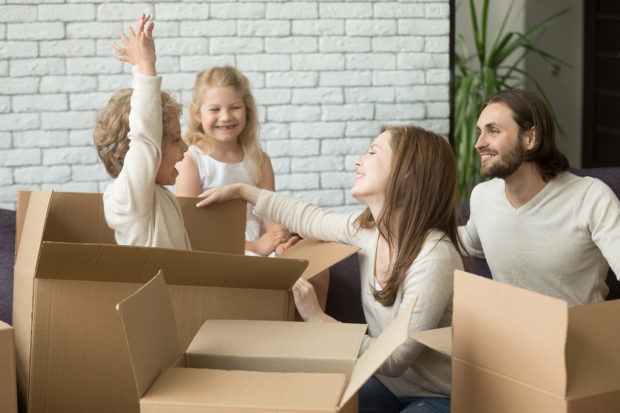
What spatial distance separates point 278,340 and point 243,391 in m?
0.22

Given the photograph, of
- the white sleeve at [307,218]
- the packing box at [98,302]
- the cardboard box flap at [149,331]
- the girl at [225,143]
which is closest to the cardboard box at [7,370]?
the packing box at [98,302]

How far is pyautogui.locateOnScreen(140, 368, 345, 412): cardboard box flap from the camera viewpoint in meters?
1.10

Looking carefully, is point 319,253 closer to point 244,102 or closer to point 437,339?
point 437,339

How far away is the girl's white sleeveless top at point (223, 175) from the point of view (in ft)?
8.35

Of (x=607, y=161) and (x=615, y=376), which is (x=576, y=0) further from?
(x=615, y=376)

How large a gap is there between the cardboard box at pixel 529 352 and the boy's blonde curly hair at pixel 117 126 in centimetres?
86

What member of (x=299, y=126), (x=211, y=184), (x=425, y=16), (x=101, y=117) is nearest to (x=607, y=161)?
(x=425, y=16)

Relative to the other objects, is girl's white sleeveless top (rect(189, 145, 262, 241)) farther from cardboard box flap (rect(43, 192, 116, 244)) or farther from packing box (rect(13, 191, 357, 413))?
packing box (rect(13, 191, 357, 413))

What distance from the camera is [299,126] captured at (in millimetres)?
3613

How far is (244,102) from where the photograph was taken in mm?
2619

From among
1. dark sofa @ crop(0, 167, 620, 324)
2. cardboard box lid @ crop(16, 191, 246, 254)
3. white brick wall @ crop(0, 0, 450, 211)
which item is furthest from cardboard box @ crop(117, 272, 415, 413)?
white brick wall @ crop(0, 0, 450, 211)

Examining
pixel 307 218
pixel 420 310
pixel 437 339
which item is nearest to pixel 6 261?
pixel 307 218

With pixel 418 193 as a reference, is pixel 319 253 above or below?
below

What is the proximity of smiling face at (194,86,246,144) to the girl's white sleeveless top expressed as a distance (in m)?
0.08
